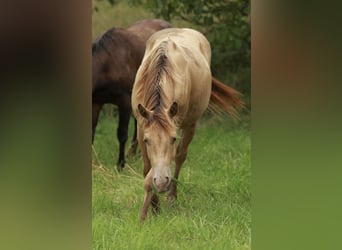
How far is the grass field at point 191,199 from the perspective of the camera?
354 centimetres

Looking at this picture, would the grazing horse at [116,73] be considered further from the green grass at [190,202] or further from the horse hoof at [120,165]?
the green grass at [190,202]

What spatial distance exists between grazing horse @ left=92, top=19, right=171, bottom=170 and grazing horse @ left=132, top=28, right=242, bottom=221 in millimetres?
1112

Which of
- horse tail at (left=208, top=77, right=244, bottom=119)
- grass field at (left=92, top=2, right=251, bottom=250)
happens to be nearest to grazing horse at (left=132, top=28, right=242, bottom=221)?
horse tail at (left=208, top=77, right=244, bottom=119)

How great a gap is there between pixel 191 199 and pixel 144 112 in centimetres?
96

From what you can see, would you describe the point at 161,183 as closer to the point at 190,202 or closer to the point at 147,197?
the point at 147,197

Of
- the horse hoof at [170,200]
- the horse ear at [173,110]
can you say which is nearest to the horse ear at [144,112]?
the horse ear at [173,110]

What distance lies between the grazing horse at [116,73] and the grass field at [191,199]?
393 millimetres

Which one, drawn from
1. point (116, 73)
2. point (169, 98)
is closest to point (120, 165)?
point (116, 73)

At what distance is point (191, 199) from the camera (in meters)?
4.71
